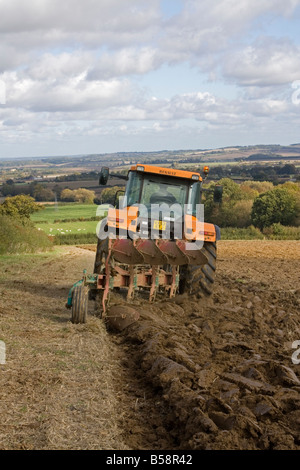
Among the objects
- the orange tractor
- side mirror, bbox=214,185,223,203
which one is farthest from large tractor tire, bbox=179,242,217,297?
side mirror, bbox=214,185,223,203

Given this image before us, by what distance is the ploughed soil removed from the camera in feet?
15.6

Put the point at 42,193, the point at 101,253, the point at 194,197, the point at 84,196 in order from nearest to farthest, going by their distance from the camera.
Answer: the point at 101,253 < the point at 194,197 < the point at 42,193 < the point at 84,196

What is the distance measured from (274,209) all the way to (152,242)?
36.0 metres

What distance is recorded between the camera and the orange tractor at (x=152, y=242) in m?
9.48

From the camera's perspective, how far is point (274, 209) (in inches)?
1747

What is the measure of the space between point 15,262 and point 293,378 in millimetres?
14380

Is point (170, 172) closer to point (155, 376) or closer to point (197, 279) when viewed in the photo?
point (197, 279)

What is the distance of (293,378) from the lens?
20.7ft

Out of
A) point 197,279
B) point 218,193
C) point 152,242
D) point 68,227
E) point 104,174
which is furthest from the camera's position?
point 68,227

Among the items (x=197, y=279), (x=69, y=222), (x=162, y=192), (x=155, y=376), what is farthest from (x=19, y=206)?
(x=155, y=376)

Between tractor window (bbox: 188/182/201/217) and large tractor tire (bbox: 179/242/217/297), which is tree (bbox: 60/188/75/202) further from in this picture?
large tractor tire (bbox: 179/242/217/297)

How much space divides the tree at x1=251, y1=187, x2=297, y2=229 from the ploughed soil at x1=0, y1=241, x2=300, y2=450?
3312 centimetres

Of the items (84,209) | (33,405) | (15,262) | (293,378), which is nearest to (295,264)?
(15,262)
